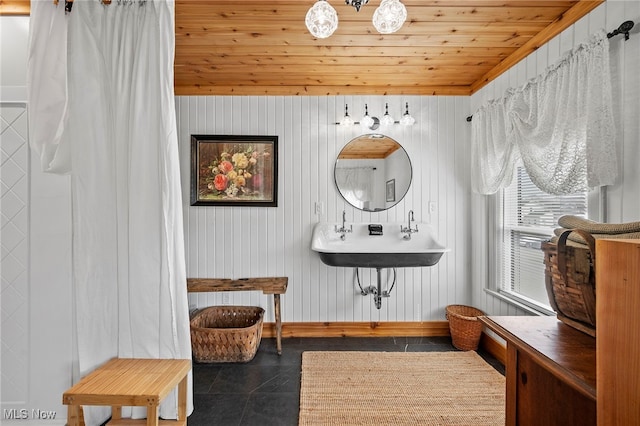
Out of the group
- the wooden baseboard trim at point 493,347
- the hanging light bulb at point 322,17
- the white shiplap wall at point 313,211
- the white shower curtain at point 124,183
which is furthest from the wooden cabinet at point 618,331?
the white shiplap wall at point 313,211

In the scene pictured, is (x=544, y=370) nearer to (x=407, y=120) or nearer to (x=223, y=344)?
(x=223, y=344)

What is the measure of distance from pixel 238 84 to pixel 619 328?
2.93 m

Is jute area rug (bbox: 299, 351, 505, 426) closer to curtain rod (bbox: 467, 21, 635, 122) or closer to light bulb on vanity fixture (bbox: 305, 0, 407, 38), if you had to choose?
light bulb on vanity fixture (bbox: 305, 0, 407, 38)

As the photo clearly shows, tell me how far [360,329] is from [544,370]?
198 centimetres

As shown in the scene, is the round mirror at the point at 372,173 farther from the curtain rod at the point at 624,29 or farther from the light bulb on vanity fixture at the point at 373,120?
the curtain rod at the point at 624,29

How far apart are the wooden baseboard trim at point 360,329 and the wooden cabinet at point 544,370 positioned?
1.81m

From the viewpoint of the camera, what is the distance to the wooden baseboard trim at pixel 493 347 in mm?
2424

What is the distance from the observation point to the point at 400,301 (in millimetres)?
2936

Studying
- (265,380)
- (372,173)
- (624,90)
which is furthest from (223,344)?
(624,90)

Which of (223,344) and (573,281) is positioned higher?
(573,281)

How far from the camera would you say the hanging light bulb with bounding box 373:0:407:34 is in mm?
1158

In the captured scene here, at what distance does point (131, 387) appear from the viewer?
127cm

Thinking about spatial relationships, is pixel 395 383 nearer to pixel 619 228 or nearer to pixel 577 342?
pixel 577 342

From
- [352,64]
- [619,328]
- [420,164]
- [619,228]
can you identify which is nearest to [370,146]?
[420,164]
